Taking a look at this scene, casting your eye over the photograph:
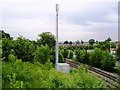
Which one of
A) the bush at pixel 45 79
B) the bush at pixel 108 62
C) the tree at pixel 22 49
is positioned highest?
the tree at pixel 22 49

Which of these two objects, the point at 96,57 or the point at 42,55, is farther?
the point at 96,57

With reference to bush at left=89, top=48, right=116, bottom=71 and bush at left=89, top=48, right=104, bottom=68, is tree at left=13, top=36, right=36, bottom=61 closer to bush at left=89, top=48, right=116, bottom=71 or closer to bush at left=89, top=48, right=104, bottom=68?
bush at left=89, top=48, right=116, bottom=71

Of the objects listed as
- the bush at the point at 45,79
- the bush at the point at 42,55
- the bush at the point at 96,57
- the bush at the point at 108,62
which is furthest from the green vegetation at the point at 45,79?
the bush at the point at 96,57

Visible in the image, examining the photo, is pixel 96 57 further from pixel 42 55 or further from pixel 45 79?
pixel 45 79

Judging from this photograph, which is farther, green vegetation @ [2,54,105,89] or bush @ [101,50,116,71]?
bush @ [101,50,116,71]

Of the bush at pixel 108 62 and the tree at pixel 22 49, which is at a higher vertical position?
the tree at pixel 22 49

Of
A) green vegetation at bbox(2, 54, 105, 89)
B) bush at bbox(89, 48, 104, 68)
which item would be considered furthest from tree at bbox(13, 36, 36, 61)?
bush at bbox(89, 48, 104, 68)

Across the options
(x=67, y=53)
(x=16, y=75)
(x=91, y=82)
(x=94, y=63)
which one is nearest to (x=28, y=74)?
(x=16, y=75)

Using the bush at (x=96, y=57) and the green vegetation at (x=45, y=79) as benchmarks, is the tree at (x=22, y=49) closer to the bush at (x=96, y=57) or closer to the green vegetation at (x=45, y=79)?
the green vegetation at (x=45, y=79)

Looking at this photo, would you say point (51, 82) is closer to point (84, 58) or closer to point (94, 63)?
point (94, 63)

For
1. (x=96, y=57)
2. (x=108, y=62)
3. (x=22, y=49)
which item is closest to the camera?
(x=22, y=49)

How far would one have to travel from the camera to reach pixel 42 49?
1263 centimetres

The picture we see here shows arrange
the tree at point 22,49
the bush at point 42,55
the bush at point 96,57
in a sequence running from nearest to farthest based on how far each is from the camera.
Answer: the tree at point 22,49 < the bush at point 42,55 < the bush at point 96,57

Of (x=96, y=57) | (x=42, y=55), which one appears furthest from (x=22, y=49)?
(x=96, y=57)
